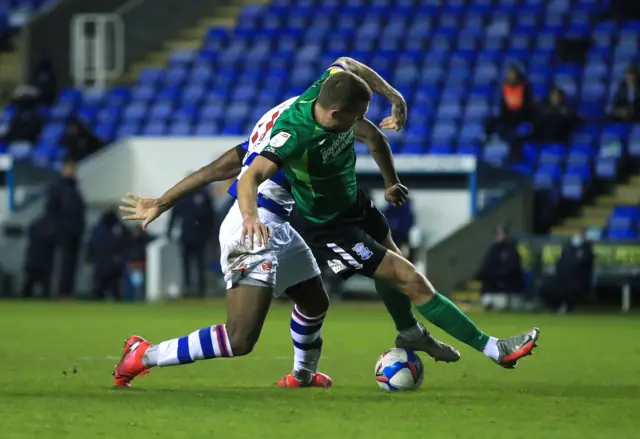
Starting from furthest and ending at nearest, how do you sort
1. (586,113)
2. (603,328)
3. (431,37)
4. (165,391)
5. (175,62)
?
(175,62), (431,37), (586,113), (603,328), (165,391)

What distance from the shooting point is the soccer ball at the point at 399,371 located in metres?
7.82

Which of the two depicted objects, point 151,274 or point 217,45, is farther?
point 217,45

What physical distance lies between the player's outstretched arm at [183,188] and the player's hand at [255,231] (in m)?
0.76

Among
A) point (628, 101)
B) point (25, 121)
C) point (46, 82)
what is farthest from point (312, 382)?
point (46, 82)

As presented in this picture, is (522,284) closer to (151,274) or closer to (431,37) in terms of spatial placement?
(151,274)

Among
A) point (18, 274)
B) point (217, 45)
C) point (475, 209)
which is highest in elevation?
point (217, 45)

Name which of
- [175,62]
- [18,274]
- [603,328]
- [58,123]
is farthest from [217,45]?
[603,328]

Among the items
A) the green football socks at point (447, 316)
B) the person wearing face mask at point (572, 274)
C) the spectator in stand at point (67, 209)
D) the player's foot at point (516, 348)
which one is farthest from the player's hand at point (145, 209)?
the spectator in stand at point (67, 209)

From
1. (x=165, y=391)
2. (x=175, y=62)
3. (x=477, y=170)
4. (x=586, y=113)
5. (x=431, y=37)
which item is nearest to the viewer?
(x=165, y=391)

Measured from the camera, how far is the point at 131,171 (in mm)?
22906

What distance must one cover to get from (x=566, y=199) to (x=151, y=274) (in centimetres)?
635

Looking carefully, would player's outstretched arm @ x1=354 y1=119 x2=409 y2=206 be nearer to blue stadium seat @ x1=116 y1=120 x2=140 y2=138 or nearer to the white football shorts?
the white football shorts

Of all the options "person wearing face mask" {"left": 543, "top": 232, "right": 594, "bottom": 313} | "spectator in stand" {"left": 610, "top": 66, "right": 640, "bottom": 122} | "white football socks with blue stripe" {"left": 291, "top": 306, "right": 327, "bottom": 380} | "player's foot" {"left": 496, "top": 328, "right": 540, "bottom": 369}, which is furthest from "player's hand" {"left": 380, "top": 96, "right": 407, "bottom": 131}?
"spectator in stand" {"left": 610, "top": 66, "right": 640, "bottom": 122}

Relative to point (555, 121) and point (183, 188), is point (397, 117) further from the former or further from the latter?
point (555, 121)
